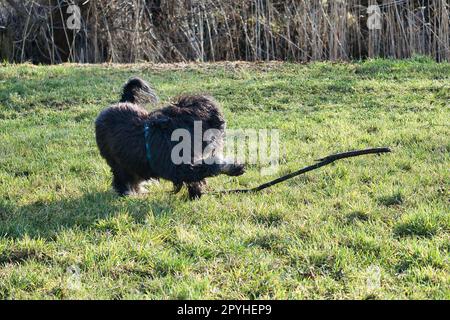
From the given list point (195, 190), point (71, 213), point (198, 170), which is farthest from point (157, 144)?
point (71, 213)

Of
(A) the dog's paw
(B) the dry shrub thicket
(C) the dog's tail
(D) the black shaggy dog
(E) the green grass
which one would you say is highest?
(B) the dry shrub thicket

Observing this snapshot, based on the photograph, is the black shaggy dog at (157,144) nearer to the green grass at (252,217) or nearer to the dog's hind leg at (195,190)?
the dog's hind leg at (195,190)

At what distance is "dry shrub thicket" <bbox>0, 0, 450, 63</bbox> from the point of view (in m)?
12.0

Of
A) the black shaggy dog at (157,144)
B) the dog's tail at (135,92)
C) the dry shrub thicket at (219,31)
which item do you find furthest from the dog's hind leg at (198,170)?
the dry shrub thicket at (219,31)

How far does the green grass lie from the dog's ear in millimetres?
634

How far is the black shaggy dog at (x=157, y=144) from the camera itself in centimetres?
499

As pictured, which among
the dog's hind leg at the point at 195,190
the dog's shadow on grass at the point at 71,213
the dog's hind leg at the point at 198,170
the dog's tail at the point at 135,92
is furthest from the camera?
the dog's tail at the point at 135,92

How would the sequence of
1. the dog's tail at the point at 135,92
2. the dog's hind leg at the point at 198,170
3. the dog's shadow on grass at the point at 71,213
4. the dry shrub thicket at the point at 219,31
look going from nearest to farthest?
the dog's shadow on grass at the point at 71,213 → the dog's hind leg at the point at 198,170 → the dog's tail at the point at 135,92 → the dry shrub thicket at the point at 219,31

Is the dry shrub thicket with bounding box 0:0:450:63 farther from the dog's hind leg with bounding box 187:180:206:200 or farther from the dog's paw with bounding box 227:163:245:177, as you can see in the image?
the dog's hind leg with bounding box 187:180:206:200

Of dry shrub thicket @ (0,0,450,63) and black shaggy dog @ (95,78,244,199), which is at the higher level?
dry shrub thicket @ (0,0,450,63)

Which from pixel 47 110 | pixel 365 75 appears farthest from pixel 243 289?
pixel 365 75

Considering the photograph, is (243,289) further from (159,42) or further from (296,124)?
(159,42)

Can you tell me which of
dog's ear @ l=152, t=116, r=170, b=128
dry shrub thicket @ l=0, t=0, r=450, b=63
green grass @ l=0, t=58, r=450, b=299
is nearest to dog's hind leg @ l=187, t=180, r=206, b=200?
green grass @ l=0, t=58, r=450, b=299

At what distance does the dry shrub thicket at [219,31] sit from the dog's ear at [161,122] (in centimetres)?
745
